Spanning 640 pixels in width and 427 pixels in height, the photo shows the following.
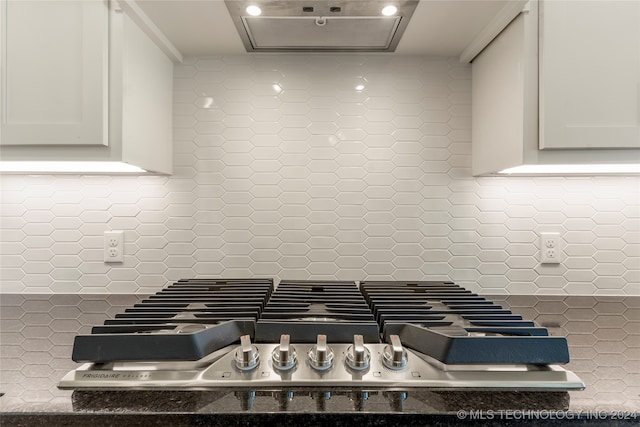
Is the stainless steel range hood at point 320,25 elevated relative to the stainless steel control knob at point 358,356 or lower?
elevated

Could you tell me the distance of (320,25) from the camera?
1.17 metres

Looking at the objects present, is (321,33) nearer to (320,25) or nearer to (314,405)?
(320,25)

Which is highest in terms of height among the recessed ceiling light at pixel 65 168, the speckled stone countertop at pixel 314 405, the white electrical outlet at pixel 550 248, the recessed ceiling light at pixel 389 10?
the recessed ceiling light at pixel 389 10

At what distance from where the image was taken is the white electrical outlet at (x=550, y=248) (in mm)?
1409

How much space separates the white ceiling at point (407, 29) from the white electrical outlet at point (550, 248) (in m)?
0.78

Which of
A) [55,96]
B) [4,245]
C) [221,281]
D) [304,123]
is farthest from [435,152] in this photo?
[4,245]

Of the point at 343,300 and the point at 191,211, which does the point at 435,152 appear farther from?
the point at 191,211

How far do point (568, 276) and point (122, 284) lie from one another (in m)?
1.71

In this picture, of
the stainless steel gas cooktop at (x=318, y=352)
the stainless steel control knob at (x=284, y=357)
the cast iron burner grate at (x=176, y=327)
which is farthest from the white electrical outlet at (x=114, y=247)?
the stainless steel control knob at (x=284, y=357)

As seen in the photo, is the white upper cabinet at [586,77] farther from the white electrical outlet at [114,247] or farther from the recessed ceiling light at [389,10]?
the white electrical outlet at [114,247]

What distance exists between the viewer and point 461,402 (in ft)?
2.10

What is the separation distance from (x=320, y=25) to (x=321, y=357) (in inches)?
38.9

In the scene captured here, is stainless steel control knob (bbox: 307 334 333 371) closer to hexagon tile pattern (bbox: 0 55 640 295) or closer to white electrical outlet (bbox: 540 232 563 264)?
hexagon tile pattern (bbox: 0 55 640 295)

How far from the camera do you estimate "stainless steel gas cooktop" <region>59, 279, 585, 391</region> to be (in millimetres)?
681
